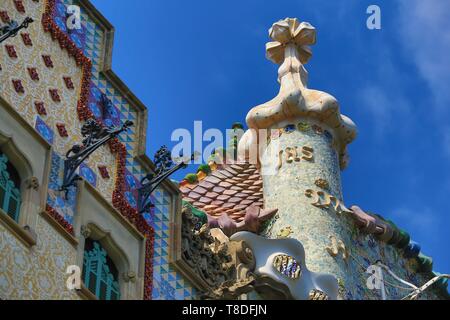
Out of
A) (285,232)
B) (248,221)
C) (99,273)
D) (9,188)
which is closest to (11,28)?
(9,188)

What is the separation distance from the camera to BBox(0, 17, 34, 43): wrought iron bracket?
40.1ft

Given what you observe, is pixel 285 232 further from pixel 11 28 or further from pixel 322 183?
pixel 11 28

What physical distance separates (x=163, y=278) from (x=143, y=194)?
914 mm

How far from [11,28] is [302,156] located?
20.9ft

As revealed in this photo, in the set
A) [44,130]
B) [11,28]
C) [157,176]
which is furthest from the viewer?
[157,176]

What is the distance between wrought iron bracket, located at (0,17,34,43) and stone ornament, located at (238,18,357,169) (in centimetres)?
624

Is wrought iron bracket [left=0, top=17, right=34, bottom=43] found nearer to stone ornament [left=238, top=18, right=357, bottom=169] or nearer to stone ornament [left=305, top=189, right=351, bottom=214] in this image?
stone ornament [left=305, top=189, right=351, bottom=214]

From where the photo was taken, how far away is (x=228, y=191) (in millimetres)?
19484

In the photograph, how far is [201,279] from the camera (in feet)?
45.0

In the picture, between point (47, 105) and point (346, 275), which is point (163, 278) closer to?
point (47, 105)

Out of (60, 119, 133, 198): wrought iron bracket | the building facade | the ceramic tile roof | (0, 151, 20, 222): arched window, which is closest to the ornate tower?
the ceramic tile roof

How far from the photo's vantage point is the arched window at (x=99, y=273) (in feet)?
40.7
